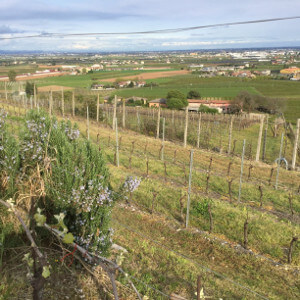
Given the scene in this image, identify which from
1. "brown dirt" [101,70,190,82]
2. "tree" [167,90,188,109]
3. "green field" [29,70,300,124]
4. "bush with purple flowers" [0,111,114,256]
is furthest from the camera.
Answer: "brown dirt" [101,70,190,82]

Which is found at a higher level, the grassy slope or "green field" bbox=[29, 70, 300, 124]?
the grassy slope

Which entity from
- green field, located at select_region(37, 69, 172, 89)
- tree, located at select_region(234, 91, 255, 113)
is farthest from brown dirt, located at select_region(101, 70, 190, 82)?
tree, located at select_region(234, 91, 255, 113)

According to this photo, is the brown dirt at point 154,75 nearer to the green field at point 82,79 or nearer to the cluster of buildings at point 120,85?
the green field at point 82,79

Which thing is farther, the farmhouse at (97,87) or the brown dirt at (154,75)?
the brown dirt at (154,75)

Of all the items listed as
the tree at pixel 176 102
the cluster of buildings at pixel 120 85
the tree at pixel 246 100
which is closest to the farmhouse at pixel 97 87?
the cluster of buildings at pixel 120 85

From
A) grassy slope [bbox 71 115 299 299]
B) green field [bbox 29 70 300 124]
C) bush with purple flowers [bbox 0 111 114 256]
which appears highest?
bush with purple flowers [bbox 0 111 114 256]

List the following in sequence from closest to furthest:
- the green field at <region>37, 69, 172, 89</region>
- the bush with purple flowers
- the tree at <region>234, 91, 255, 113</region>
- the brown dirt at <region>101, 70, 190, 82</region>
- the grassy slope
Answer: the bush with purple flowers, the grassy slope, the tree at <region>234, 91, 255, 113</region>, the green field at <region>37, 69, 172, 89</region>, the brown dirt at <region>101, 70, 190, 82</region>

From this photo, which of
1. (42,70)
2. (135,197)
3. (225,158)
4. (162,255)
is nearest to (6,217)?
(162,255)

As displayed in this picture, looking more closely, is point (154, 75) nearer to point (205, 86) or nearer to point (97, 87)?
point (205, 86)

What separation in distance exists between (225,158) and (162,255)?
28.2 feet

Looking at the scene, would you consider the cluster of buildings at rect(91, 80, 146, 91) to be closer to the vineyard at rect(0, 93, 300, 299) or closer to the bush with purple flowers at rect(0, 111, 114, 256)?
the vineyard at rect(0, 93, 300, 299)

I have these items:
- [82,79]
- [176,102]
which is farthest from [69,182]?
[82,79]

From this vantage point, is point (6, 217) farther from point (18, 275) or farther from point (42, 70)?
point (42, 70)

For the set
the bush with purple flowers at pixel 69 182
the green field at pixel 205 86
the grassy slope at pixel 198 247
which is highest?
the bush with purple flowers at pixel 69 182
